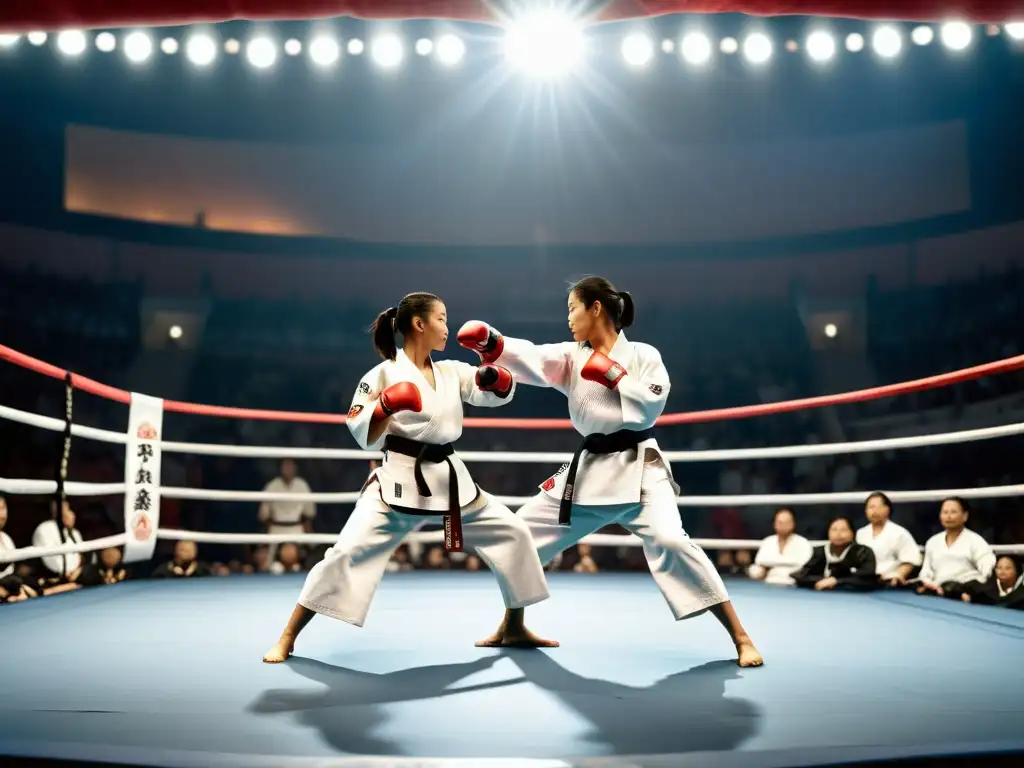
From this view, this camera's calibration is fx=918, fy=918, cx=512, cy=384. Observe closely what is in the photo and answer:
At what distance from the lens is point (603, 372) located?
230 cm

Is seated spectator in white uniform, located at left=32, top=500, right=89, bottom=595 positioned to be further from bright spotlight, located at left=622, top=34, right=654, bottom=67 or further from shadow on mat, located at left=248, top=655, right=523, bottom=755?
bright spotlight, located at left=622, top=34, right=654, bottom=67

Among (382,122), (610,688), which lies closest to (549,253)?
(382,122)

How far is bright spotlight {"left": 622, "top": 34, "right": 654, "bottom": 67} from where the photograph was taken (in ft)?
20.0

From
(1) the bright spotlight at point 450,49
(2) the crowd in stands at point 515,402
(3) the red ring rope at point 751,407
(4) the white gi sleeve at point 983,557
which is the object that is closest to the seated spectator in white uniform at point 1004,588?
(4) the white gi sleeve at point 983,557

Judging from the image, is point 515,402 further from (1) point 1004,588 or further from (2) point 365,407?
(2) point 365,407

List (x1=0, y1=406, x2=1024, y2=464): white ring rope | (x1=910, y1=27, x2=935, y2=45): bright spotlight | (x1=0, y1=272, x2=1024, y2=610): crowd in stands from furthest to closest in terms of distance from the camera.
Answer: (x1=0, y1=272, x2=1024, y2=610): crowd in stands, (x1=910, y1=27, x2=935, y2=45): bright spotlight, (x1=0, y1=406, x2=1024, y2=464): white ring rope

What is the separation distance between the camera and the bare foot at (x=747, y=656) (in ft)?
6.95

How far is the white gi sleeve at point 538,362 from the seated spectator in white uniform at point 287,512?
348 centimetres

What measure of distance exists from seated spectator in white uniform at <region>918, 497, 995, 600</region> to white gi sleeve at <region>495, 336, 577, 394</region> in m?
2.06

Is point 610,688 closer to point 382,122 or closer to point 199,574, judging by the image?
point 199,574

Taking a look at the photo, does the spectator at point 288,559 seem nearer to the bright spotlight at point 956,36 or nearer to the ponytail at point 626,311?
the ponytail at point 626,311

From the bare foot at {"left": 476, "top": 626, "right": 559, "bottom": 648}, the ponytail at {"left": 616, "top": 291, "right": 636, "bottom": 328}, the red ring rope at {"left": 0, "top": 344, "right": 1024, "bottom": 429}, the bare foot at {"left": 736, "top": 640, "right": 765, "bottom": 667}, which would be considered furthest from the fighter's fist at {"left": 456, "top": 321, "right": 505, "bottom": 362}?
the red ring rope at {"left": 0, "top": 344, "right": 1024, "bottom": 429}

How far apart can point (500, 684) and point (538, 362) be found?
2.96 ft

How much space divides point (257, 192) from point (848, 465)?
7315mm
